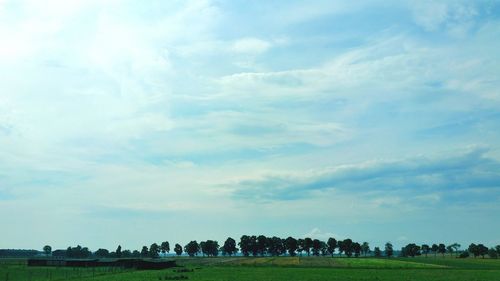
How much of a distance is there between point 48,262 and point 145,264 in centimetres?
3310

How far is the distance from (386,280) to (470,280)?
1204 cm

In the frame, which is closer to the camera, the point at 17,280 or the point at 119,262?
the point at 17,280

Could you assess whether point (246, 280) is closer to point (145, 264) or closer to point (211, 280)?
point (211, 280)

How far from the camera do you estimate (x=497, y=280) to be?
67.7 m

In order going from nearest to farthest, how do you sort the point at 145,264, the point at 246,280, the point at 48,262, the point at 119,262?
the point at 246,280, the point at 145,264, the point at 119,262, the point at 48,262

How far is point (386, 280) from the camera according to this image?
67.1m

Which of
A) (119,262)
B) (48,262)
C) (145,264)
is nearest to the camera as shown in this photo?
(145,264)

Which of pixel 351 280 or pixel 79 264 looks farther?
pixel 79 264

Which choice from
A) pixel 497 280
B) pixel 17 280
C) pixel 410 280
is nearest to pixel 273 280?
pixel 410 280

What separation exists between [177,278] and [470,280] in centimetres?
4005

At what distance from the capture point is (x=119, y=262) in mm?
120938

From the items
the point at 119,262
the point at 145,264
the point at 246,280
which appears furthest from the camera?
the point at 119,262

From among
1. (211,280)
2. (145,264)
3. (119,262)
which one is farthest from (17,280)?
(119,262)

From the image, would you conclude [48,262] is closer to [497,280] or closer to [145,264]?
[145,264]
